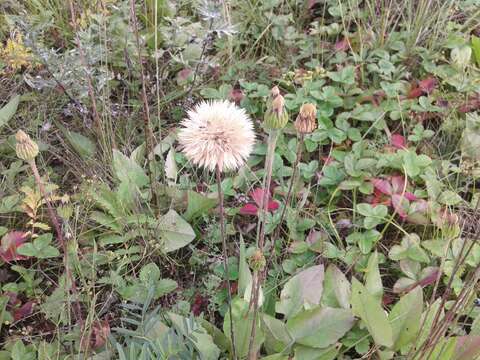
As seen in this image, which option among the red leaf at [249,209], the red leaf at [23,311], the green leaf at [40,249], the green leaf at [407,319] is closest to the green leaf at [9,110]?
the green leaf at [40,249]

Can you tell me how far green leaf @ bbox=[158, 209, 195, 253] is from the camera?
143 cm

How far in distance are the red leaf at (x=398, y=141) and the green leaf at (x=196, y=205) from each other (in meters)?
0.59

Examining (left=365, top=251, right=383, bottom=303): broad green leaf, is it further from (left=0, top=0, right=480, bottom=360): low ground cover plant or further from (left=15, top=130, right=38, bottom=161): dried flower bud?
(left=15, top=130, right=38, bottom=161): dried flower bud

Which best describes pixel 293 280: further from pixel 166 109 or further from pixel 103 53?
pixel 103 53

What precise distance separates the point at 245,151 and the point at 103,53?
1106 millimetres

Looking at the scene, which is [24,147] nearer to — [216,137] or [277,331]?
[216,137]

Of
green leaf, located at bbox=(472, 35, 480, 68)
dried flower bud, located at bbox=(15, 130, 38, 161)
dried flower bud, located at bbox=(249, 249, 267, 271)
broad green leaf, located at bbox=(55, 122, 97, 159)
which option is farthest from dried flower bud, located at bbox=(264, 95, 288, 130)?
green leaf, located at bbox=(472, 35, 480, 68)

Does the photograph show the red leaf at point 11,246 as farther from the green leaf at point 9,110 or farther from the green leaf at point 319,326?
the green leaf at point 319,326

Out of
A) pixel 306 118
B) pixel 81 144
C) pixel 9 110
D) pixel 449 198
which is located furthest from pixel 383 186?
pixel 9 110

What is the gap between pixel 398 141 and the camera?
169 cm

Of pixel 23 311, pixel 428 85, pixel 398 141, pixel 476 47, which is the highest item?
pixel 476 47

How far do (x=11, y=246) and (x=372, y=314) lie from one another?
0.88 meters

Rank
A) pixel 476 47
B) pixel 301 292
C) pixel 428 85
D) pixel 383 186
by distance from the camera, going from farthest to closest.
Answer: pixel 476 47
pixel 428 85
pixel 383 186
pixel 301 292

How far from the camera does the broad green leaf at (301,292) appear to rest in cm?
127
